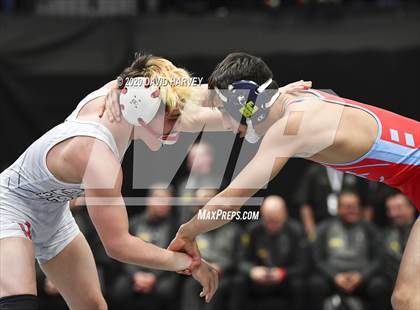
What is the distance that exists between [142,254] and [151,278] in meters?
3.65

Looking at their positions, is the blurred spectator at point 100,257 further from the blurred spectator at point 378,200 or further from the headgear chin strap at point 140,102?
the headgear chin strap at point 140,102

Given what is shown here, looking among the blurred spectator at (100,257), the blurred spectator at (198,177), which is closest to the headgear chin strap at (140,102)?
the blurred spectator at (198,177)

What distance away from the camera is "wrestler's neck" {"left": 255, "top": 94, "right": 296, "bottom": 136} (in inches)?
181

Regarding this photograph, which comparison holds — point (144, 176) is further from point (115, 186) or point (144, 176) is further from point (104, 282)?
point (115, 186)

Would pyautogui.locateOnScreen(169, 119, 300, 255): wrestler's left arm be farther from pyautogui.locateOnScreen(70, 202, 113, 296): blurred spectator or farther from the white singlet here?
pyautogui.locateOnScreen(70, 202, 113, 296): blurred spectator

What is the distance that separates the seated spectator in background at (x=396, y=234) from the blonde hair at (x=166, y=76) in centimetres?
393

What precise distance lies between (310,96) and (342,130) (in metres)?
0.28

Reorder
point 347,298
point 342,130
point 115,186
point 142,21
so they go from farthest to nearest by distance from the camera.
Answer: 1. point 142,21
2. point 347,298
3. point 342,130
4. point 115,186

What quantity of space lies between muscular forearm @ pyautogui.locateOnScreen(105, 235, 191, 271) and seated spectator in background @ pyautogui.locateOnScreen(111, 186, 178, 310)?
347cm

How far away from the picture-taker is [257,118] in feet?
15.1

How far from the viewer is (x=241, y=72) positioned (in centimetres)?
460

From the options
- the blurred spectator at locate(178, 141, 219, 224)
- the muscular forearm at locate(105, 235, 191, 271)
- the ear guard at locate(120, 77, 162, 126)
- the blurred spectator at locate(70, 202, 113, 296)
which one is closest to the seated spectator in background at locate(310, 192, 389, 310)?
the blurred spectator at locate(178, 141, 219, 224)

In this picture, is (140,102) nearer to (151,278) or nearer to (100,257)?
(151,278)

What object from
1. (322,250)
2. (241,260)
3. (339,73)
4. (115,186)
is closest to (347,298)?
(322,250)
